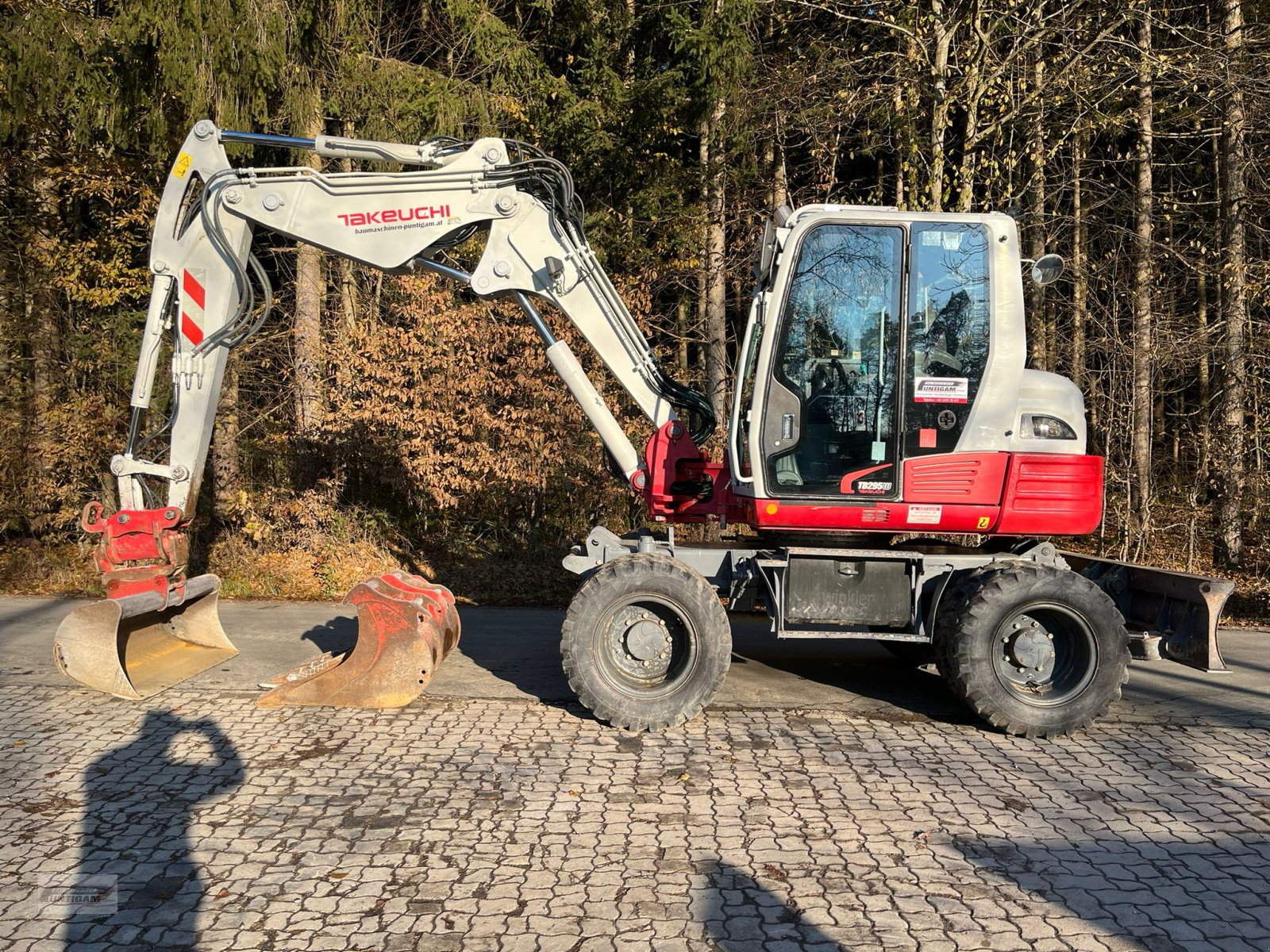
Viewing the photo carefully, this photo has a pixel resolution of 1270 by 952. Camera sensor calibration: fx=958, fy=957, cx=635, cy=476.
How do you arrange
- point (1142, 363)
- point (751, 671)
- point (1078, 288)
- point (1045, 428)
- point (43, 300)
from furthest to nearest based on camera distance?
1. point (43, 300)
2. point (1078, 288)
3. point (1142, 363)
4. point (751, 671)
5. point (1045, 428)

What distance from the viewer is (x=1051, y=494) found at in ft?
20.6

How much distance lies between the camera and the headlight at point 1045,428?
629 centimetres

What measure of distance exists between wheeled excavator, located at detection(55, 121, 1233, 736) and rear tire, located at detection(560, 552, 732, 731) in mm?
16

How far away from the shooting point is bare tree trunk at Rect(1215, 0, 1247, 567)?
1231cm

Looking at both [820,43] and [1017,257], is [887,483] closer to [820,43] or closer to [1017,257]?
[1017,257]

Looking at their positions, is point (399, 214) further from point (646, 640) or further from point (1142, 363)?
point (1142, 363)

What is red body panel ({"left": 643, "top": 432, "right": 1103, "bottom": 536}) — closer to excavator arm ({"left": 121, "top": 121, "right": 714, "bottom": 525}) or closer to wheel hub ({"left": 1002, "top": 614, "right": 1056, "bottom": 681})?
wheel hub ({"left": 1002, "top": 614, "right": 1056, "bottom": 681})

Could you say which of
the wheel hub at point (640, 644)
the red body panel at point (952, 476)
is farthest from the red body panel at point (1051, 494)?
the wheel hub at point (640, 644)

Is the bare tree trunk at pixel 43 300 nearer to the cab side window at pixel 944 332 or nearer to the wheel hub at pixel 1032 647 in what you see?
the cab side window at pixel 944 332

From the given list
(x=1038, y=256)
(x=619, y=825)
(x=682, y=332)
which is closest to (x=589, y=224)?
(x=682, y=332)

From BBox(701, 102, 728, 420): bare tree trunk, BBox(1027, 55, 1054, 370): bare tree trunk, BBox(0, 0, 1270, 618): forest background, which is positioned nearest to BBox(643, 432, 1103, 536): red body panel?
BBox(0, 0, 1270, 618): forest background

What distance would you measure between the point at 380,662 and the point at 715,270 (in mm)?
10174

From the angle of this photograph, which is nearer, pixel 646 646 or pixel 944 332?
pixel 944 332

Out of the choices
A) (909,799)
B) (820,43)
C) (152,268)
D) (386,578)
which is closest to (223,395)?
(152,268)
